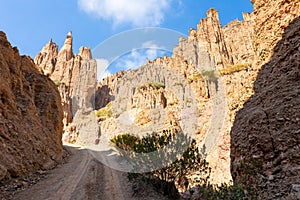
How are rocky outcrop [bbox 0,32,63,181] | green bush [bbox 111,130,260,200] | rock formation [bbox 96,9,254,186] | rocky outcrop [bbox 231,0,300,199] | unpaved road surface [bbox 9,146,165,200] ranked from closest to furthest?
rocky outcrop [bbox 231,0,300,199]
unpaved road surface [bbox 9,146,165,200]
green bush [bbox 111,130,260,200]
rocky outcrop [bbox 0,32,63,181]
rock formation [bbox 96,9,254,186]

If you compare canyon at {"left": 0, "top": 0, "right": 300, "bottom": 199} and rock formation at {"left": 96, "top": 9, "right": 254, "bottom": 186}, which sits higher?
rock formation at {"left": 96, "top": 9, "right": 254, "bottom": 186}

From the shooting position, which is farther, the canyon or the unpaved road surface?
the unpaved road surface

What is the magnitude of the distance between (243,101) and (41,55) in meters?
91.5

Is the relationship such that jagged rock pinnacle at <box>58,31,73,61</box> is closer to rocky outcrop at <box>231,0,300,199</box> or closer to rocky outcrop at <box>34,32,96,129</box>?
rocky outcrop at <box>34,32,96,129</box>

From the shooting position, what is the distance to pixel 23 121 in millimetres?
14906

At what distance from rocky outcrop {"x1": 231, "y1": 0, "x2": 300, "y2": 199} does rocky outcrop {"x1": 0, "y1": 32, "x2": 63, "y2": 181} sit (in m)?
10.3

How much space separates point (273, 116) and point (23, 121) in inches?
600

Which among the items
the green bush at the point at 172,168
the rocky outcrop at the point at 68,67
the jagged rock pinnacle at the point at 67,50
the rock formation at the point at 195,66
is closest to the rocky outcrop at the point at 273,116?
the green bush at the point at 172,168

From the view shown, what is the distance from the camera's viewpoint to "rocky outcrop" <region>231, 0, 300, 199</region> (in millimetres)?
4843

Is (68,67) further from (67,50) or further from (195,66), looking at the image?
(195,66)

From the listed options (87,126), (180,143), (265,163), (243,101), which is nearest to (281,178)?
(265,163)

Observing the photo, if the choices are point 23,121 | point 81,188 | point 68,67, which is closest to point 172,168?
point 81,188

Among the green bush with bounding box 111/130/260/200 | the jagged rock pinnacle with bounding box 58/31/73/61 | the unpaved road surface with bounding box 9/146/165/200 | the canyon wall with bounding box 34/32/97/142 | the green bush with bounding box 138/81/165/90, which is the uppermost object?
the jagged rock pinnacle with bounding box 58/31/73/61

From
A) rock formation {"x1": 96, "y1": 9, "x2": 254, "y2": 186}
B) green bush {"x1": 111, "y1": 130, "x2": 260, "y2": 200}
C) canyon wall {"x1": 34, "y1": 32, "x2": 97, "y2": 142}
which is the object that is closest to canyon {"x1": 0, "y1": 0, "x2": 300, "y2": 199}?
green bush {"x1": 111, "y1": 130, "x2": 260, "y2": 200}
